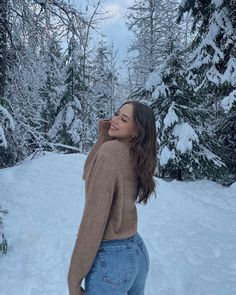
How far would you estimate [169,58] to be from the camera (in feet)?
38.7

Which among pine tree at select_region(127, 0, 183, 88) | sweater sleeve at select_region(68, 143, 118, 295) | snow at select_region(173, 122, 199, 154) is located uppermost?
pine tree at select_region(127, 0, 183, 88)

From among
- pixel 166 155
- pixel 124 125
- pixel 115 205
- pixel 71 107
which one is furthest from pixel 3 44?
pixel 71 107

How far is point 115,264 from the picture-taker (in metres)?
2.23

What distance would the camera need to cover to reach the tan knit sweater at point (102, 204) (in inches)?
83.9

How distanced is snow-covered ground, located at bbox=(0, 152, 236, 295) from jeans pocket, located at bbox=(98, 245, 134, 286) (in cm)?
271

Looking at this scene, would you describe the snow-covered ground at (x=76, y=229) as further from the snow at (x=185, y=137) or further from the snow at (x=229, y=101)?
the snow at (x=229, y=101)

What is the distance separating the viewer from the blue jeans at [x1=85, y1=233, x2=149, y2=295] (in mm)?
2219

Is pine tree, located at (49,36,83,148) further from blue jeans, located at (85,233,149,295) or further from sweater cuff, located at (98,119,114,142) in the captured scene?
blue jeans, located at (85,233,149,295)

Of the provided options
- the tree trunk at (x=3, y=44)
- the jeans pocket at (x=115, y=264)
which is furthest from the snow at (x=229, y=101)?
the jeans pocket at (x=115, y=264)

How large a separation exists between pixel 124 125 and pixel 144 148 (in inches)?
7.4

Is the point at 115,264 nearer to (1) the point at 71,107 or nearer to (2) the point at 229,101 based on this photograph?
(2) the point at 229,101

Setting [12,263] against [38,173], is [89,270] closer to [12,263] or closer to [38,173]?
[12,263]

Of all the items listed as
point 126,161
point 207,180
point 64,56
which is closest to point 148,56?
point 64,56

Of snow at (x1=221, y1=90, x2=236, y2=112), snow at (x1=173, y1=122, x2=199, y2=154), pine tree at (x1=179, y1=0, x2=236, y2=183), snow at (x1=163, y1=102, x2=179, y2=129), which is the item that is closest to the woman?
snow at (x1=221, y1=90, x2=236, y2=112)
